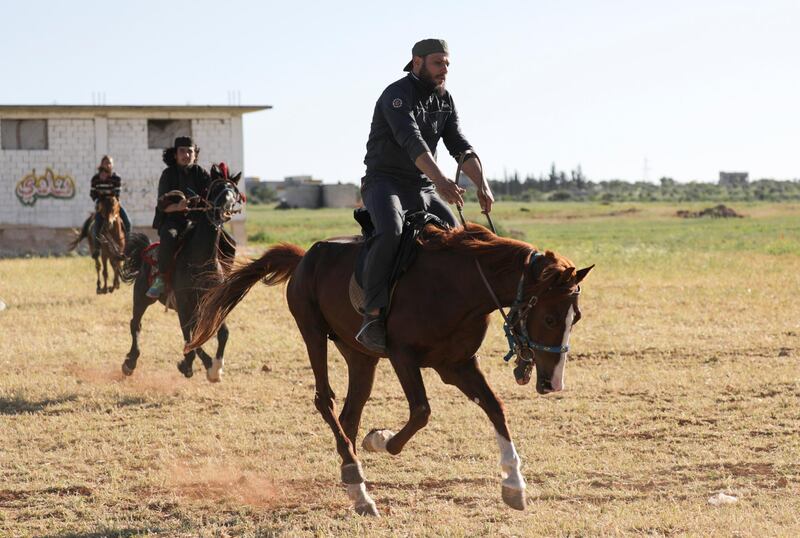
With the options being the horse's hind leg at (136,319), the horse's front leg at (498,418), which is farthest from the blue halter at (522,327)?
the horse's hind leg at (136,319)

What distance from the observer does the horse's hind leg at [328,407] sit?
22.8 ft

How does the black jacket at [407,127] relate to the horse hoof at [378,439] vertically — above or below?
above

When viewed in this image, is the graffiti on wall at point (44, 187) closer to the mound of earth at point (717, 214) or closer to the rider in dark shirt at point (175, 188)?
the rider in dark shirt at point (175, 188)

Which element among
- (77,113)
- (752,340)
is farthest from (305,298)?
(77,113)

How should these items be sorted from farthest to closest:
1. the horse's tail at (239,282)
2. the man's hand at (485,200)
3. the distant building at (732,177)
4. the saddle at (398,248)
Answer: the distant building at (732,177) → the horse's tail at (239,282) → the man's hand at (485,200) → the saddle at (398,248)

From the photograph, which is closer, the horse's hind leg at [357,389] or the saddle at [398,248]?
the saddle at [398,248]

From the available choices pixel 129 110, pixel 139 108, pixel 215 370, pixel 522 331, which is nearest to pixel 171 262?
pixel 215 370

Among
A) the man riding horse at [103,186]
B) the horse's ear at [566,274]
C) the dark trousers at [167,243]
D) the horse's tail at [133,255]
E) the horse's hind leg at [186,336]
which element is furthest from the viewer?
the man riding horse at [103,186]

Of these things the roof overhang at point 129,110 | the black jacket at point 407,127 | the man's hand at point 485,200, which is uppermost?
the roof overhang at point 129,110

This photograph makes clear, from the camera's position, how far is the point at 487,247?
672 cm

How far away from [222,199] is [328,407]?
467cm

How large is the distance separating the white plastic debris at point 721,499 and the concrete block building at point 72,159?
94.2 ft

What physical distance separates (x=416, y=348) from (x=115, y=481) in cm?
264

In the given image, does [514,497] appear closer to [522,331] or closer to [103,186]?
[522,331]
